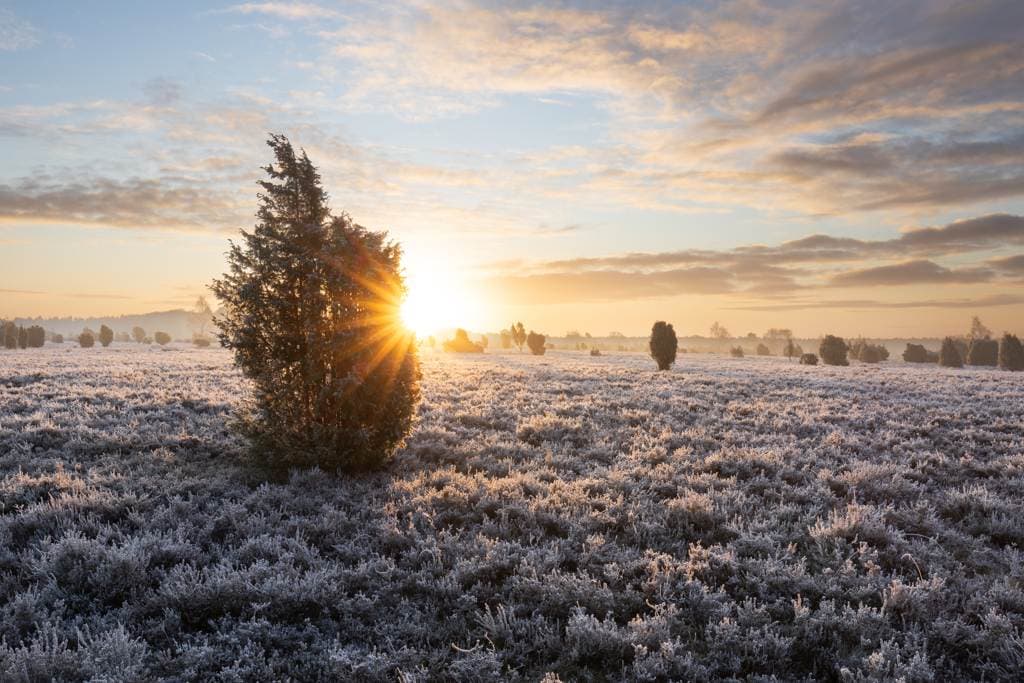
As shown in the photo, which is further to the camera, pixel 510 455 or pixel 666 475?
pixel 510 455

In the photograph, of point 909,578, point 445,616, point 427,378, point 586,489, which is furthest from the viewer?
point 427,378

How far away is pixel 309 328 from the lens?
10.2m

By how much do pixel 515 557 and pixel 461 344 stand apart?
6523 cm

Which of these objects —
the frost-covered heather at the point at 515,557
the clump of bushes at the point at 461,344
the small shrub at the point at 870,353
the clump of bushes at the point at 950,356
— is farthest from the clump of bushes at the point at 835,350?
the frost-covered heather at the point at 515,557

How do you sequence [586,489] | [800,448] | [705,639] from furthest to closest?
[800,448] < [586,489] < [705,639]

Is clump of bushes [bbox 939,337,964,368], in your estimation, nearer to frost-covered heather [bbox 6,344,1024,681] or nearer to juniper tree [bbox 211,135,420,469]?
frost-covered heather [bbox 6,344,1024,681]

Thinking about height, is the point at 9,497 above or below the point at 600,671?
above

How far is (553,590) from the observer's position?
6.34m

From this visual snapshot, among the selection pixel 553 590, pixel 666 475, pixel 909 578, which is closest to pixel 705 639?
pixel 553 590

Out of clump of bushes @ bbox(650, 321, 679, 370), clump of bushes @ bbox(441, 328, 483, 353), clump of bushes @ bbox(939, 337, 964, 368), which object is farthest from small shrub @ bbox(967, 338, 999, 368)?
clump of bushes @ bbox(441, 328, 483, 353)

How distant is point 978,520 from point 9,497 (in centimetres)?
1557

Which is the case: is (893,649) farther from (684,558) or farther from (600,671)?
(600,671)

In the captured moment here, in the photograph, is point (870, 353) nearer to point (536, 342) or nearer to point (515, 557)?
point (536, 342)

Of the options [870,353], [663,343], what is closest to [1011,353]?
[870,353]
